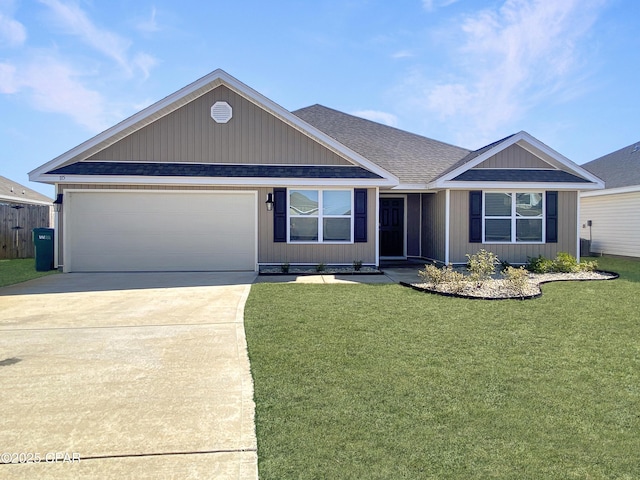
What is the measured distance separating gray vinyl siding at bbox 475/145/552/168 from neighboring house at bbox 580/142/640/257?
538 cm

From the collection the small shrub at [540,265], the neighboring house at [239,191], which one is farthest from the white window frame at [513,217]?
the small shrub at [540,265]

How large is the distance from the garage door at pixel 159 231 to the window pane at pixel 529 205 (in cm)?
796

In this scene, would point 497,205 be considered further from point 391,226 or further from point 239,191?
point 239,191

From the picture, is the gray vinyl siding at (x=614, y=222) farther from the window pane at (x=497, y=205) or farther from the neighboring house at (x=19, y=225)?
the neighboring house at (x=19, y=225)

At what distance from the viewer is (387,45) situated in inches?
591

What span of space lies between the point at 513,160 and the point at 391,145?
192 inches

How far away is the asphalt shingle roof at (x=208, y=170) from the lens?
11.9 metres

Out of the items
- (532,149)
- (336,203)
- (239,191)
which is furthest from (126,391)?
(532,149)

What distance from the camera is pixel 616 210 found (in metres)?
17.4

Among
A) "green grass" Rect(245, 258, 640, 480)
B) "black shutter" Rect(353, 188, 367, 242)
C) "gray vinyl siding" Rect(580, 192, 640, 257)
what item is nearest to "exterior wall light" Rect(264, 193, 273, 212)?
"black shutter" Rect(353, 188, 367, 242)

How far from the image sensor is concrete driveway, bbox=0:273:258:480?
2836mm

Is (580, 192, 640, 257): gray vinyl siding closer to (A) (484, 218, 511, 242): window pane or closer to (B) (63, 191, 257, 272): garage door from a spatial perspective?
(A) (484, 218, 511, 242): window pane

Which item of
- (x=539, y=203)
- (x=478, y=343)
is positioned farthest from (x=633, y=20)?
(x=478, y=343)

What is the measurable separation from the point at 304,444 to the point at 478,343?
3.11 m
